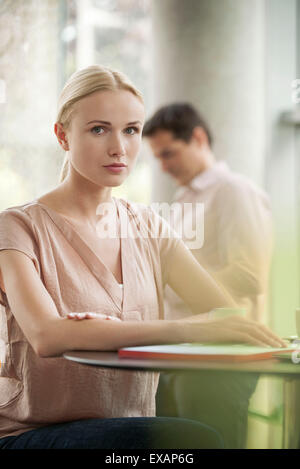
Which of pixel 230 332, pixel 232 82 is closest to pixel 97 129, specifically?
pixel 230 332

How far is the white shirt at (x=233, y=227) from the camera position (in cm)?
187

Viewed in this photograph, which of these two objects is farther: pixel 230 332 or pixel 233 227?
pixel 233 227

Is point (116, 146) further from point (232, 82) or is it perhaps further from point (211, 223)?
point (232, 82)

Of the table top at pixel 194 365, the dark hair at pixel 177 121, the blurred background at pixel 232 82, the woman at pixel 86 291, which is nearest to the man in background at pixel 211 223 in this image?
the dark hair at pixel 177 121

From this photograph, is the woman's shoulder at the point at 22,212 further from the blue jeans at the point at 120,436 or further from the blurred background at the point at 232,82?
the blurred background at the point at 232,82

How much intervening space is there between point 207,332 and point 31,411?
0.37 meters

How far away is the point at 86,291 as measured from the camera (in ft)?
3.59

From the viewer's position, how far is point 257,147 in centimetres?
226

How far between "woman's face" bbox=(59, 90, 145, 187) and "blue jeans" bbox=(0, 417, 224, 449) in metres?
0.44

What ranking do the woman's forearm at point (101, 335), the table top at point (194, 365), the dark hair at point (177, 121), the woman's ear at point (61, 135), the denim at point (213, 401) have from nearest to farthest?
the table top at point (194, 365) < the woman's forearm at point (101, 335) < the woman's ear at point (61, 135) < the denim at point (213, 401) < the dark hair at point (177, 121)

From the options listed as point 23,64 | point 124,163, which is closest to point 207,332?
point 124,163

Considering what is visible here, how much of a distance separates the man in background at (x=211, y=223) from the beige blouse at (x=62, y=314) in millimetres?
534

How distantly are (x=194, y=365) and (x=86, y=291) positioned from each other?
1.29ft

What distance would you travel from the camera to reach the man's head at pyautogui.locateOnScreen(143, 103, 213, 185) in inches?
80.0
